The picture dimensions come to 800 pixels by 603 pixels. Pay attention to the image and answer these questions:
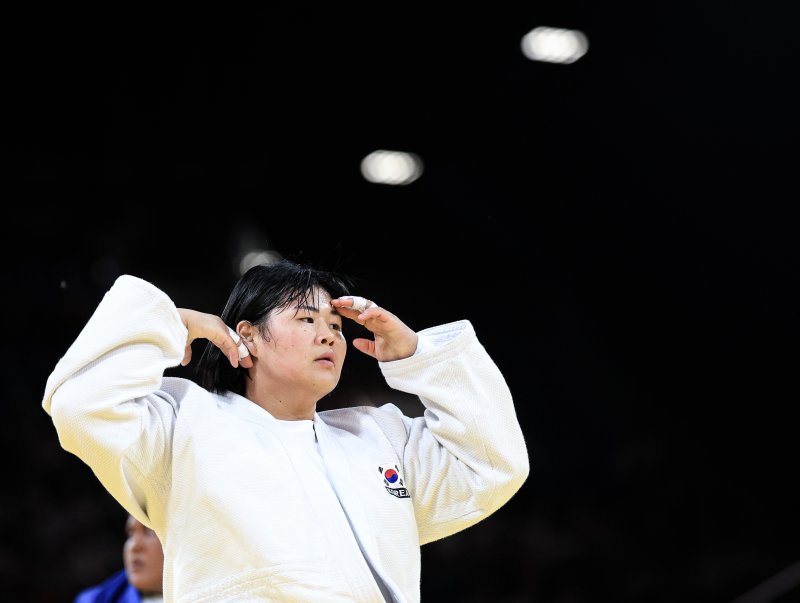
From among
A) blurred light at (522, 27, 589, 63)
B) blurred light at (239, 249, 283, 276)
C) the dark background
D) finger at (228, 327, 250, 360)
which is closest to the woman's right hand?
finger at (228, 327, 250, 360)

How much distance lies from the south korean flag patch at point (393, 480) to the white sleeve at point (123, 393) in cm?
38

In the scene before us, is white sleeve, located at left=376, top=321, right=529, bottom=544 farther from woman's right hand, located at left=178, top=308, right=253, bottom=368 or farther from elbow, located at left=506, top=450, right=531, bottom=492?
woman's right hand, located at left=178, top=308, right=253, bottom=368

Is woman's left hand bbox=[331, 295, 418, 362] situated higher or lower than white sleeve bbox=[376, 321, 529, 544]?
higher

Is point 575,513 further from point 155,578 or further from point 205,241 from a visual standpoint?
point 155,578

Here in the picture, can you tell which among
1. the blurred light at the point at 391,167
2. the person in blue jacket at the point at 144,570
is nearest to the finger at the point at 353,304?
the person in blue jacket at the point at 144,570

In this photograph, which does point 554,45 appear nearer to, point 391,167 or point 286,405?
point 391,167

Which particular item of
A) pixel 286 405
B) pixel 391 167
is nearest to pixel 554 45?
pixel 391 167

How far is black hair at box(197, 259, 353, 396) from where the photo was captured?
1.72m

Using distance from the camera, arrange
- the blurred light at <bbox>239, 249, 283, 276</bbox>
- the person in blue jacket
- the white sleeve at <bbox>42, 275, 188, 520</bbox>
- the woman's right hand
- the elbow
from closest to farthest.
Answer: the white sleeve at <bbox>42, 275, 188, 520</bbox> < the woman's right hand < the elbow < the person in blue jacket < the blurred light at <bbox>239, 249, 283, 276</bbox>

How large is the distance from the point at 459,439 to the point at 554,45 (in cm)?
255

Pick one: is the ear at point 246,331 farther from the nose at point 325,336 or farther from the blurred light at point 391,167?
the blurred light at point 391,167

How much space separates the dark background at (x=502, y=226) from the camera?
12.3 ft

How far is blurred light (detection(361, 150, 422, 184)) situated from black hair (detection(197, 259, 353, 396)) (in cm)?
274

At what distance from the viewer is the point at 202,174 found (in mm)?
4457
